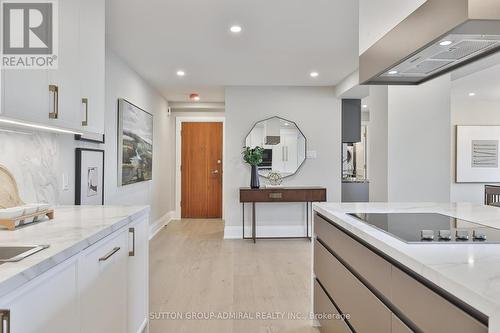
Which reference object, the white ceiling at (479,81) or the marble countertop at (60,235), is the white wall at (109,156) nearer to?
the marble countertop at (60,235)

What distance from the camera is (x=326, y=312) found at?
216 cm

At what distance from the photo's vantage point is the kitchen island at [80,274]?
0.96 metres

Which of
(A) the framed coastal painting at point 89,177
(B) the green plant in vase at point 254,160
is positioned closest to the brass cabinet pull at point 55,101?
(A) the framed coastal painting at point 89,177

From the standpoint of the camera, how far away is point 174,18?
2.88m

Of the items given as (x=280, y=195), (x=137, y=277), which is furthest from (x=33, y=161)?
(x=280, y=195)

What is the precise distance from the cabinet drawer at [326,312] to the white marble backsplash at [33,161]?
74.0 inches

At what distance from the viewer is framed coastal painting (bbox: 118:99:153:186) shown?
4.06m

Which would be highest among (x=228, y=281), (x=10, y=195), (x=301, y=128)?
(x=301, y=128)

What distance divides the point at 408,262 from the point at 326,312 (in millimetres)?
1224

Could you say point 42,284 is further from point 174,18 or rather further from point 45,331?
point 174,18

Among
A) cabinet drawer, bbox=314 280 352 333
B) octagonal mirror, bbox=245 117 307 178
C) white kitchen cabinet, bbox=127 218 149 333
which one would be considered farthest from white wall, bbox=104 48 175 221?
cabinet drawer, bbox=314 280 352 333

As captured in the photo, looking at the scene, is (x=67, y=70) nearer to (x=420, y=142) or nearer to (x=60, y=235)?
(x=60, y=235)

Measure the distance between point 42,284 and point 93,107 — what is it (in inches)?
57.4

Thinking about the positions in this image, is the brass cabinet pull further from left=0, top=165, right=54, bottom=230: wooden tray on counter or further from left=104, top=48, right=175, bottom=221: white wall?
left=104, top=48, right=175, bottom=221: white wall
